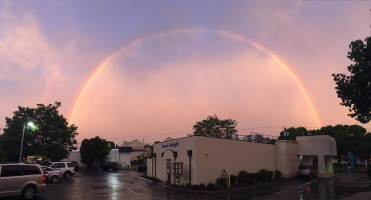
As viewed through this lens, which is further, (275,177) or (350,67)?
(275,177)

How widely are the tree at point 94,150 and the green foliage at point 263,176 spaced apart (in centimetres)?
4941

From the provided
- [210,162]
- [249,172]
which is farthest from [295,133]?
[210,162]

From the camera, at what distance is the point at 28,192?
19672 mm

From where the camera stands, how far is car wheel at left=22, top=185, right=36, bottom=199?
63.9 feet

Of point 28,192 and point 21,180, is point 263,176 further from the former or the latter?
point 21,180

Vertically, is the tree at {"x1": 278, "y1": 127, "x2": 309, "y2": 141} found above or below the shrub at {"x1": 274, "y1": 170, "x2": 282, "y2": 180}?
above

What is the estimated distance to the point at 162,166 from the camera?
36688 mm

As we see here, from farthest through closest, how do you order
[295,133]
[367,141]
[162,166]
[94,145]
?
[295,133] < [367,141] < [94,145] < [162,166]

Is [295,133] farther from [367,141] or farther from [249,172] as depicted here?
[249,172]

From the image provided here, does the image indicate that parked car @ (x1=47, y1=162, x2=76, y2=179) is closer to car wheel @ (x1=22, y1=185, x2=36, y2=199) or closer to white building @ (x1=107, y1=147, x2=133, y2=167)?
car wheel @ (x1=22, y1=185, x2=36, y2=199)

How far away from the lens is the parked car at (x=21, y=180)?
18781 mm

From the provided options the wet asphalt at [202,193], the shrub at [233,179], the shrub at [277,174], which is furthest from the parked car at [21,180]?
the shrub at [277,174]

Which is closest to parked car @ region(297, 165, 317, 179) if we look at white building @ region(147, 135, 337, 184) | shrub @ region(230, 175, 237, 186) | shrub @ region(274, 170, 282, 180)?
white building @ region(147, 135, 337, 184)

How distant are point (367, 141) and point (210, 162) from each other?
237ft
